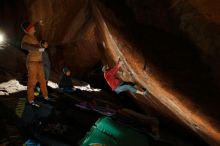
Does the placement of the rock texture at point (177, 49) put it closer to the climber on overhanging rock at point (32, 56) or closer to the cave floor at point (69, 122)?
the cave floor at point (69, 122)

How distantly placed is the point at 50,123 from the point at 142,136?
272 cm

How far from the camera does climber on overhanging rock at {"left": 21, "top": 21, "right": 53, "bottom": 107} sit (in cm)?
655

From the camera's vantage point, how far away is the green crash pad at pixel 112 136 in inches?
230

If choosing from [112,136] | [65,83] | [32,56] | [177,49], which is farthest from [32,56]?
[177,49]

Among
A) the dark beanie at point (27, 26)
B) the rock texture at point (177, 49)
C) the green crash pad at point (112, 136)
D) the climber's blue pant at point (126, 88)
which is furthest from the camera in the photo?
the climber's blue pant at point (126, 88)

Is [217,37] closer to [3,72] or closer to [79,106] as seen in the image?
[79,106]

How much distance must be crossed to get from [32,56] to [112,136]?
308cm

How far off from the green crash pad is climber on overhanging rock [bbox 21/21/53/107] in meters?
2.16

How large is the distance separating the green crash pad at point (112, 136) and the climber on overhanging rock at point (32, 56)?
2.16 m

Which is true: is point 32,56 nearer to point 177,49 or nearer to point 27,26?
point 27,26

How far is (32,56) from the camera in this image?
682cm

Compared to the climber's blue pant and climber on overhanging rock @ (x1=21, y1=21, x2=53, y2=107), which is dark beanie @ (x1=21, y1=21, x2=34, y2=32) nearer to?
climber on overhanging rock @ (x1=21, y1=21, x2=53, y2=107)

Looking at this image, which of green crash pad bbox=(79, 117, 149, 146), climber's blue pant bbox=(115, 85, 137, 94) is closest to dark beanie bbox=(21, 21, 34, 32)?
green crash pad bbox=(79, 117, 149, 146)

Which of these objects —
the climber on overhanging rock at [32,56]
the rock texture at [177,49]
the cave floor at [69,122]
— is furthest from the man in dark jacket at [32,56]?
the rock texture at [177,49]
